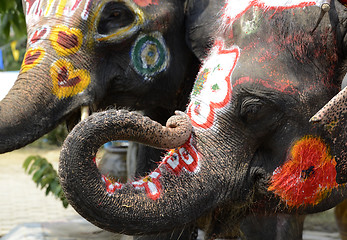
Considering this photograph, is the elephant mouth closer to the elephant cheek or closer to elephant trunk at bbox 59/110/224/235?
elephant trunk at bbox 59/110/224/235

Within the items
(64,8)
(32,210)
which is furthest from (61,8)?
(32,210)

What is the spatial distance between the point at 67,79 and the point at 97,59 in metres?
0.14

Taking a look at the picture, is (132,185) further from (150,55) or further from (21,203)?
(21,203)

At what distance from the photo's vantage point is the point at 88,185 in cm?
141

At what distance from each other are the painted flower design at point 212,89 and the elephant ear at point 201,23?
0.20 metres

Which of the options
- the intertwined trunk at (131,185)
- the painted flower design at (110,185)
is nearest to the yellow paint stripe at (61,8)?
the intertwined trunk at (131,185)

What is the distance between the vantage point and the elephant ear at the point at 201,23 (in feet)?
6.63

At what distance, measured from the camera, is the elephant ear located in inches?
79.5

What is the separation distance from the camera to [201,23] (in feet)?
6.83

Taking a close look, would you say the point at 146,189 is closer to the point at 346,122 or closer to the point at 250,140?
the point at 250,140

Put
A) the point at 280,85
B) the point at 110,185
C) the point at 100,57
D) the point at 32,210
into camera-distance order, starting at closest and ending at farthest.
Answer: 1. the point at 110,185
2. the point at 280,85
3. the point at 100,57
4. the point at 32,210

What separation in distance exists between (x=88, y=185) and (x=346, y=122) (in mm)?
684

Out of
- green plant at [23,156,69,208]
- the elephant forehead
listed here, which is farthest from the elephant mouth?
green plant at [23,156,69,208]

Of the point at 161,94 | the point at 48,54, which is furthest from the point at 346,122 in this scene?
the point at 48,54
